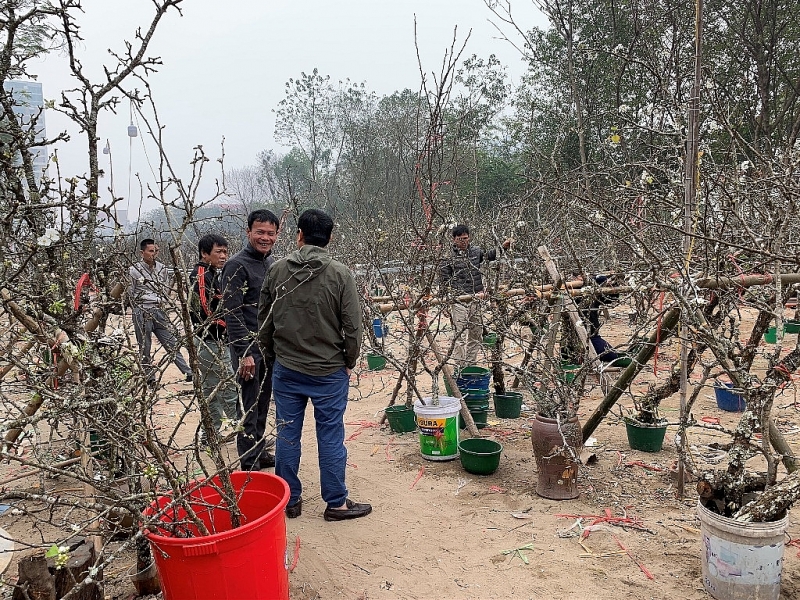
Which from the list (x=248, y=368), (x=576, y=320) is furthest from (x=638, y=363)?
(x=248, y=368)

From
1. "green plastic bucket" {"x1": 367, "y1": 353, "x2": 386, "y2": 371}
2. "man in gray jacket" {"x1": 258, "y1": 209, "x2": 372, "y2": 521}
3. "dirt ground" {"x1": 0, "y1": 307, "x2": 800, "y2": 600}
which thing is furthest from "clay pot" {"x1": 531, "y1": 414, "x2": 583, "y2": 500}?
"green plastic bucket" {"x1": 367, "y1": 353, "x2": 386, "y2": 371}

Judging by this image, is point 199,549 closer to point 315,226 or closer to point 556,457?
point 315,226

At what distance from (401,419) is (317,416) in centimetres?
170

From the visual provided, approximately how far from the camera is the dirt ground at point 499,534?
8.95ft

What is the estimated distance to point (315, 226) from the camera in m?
3.27

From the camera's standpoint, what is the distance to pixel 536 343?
13.2ft

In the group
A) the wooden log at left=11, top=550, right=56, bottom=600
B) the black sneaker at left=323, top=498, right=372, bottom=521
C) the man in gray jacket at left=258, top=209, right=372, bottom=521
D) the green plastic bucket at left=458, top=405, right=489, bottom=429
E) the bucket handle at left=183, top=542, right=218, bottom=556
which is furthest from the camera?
the green plastic bucket at left=458, top=405, right=489, bottom=429

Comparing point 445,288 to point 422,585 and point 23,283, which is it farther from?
point 23,283

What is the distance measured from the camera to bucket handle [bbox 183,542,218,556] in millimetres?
1929

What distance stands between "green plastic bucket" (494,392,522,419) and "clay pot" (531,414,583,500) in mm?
1633

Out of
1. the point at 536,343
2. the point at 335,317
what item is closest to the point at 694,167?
the point at 536,343

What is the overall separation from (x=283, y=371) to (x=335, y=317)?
1.46ft

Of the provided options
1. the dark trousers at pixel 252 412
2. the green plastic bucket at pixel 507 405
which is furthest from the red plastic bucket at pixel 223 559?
the green plastic bucket at pixel 507 405

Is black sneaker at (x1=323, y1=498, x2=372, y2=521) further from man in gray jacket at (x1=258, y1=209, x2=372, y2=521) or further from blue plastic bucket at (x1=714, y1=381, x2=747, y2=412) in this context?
blue plastic bucket at (x1=714, y1=381, x2=747, y2=412)
